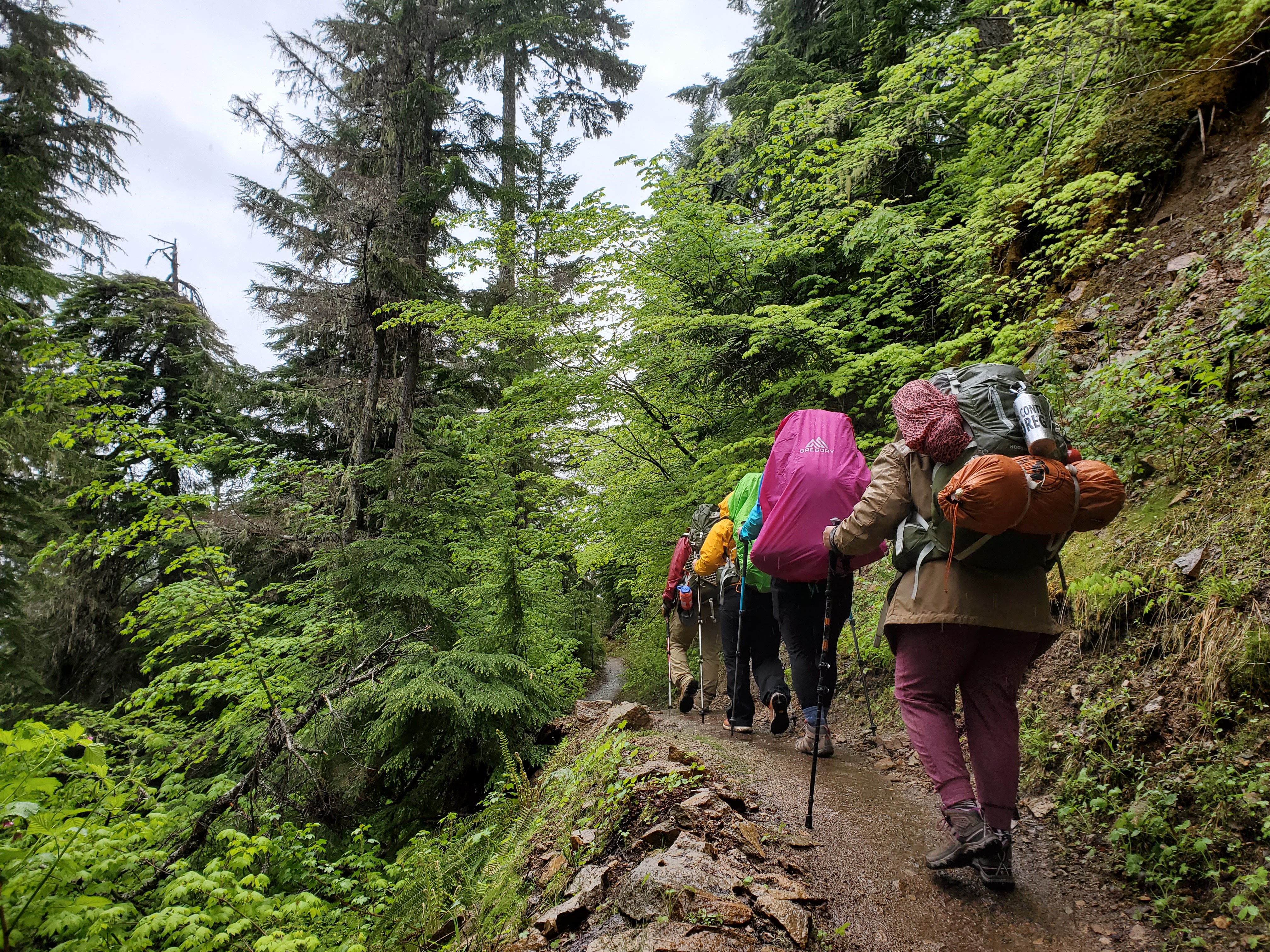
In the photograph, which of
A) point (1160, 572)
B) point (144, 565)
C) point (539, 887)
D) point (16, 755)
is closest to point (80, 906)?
point (16, 755)

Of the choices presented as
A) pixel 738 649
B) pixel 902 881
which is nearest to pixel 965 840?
pixel 902 881

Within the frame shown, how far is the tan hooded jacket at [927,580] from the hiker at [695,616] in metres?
3.02

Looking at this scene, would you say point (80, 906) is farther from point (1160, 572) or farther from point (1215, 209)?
point (1215, 209)

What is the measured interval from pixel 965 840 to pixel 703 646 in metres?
4.41

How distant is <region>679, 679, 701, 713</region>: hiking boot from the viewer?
6.62m

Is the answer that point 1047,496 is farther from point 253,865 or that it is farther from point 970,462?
point 253,865

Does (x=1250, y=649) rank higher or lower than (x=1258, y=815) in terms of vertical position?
higher

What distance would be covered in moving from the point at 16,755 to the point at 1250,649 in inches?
216

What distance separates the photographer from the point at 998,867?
246cm

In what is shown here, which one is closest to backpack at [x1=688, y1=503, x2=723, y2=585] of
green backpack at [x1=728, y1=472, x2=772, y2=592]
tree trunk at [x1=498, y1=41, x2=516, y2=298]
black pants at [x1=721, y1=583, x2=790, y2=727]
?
black pants at [x1=721, y1=583, x2=790, y2=727]

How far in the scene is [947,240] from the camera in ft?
23.3

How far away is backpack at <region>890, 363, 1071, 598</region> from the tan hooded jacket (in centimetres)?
4

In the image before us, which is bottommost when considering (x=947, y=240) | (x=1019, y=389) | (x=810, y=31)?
(x=1019, y=389)

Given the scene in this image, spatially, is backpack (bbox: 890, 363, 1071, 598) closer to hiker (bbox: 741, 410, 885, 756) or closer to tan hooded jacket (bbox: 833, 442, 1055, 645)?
tan hooded jacket (bbox: 833, 442, 1055, 645)
